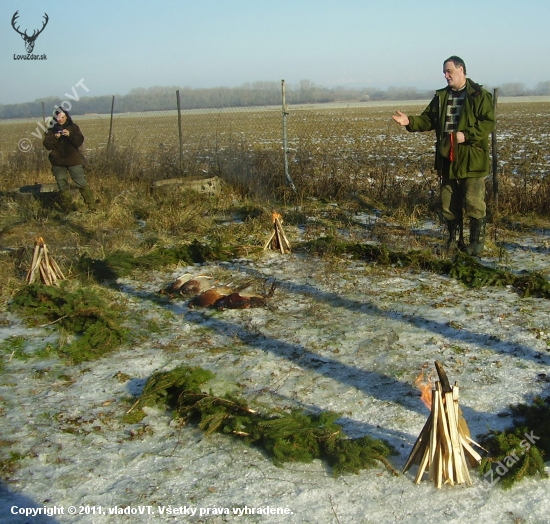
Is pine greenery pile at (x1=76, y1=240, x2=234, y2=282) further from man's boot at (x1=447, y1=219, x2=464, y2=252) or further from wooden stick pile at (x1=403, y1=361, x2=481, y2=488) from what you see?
wooden stick pile at (x1=403, y1=361, x2=481, y2=488)

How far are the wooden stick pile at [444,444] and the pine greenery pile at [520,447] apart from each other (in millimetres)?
156

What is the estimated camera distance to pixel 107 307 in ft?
18.9

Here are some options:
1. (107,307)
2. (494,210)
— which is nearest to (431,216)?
(494,210)

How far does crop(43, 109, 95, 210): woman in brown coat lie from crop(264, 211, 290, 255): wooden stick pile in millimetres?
4377

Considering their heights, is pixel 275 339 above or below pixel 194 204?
below

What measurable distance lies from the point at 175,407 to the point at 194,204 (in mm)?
6544

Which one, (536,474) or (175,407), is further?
(175,407)

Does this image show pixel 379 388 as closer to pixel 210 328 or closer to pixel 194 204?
pixel 210 328

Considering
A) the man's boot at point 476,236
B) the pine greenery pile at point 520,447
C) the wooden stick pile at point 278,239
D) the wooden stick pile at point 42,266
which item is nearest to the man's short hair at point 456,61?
the man's boot at point 476,236

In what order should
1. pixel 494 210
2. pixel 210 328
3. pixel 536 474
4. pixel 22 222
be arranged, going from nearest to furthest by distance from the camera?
pixel 536 474, pixel 210 328, pixel 494 210, pixel 22 222

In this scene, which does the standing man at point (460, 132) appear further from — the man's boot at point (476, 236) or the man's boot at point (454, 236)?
the man's boot at point (454, 236)

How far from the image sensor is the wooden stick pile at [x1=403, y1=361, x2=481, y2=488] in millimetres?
3021

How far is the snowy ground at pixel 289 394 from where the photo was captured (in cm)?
308

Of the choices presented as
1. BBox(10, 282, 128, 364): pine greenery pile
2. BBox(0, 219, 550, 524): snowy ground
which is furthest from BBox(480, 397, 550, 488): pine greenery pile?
BBox(10, 282, 128, 364): pine greenery pile
